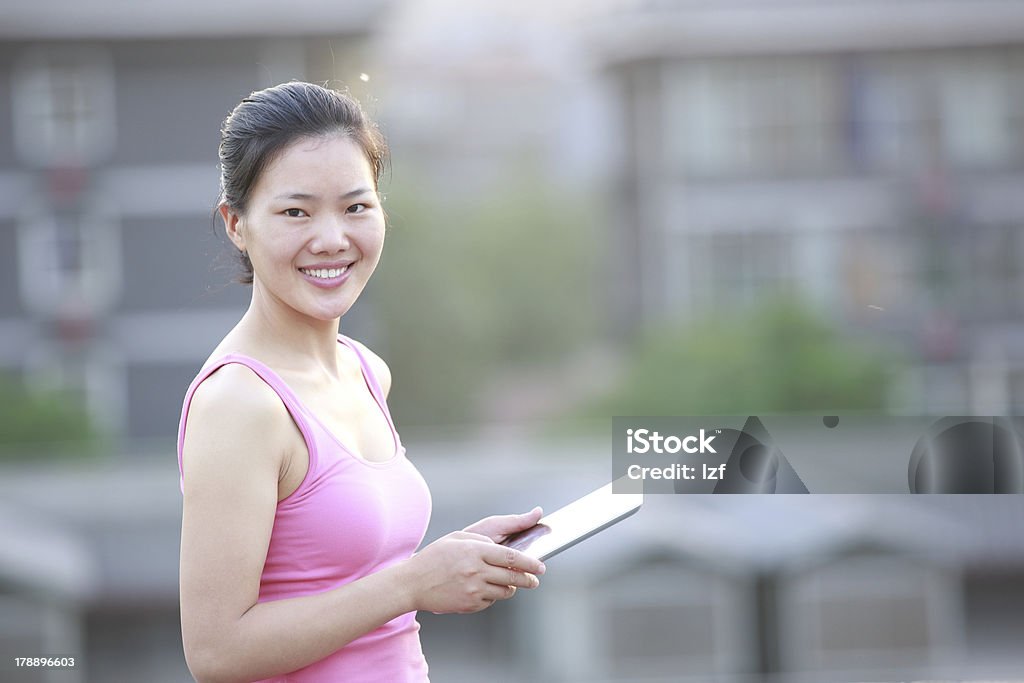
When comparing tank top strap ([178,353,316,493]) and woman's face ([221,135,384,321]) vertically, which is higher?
woman's face ([221,135,384,321])

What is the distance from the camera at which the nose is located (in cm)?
72

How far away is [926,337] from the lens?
1127 cm

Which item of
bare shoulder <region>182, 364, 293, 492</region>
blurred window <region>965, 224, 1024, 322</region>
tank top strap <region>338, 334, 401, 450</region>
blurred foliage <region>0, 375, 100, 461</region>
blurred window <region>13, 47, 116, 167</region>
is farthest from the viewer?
blurred window <region>965, 224, 1024, 322</region>

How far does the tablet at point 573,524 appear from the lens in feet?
2.38

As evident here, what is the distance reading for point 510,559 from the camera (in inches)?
26.7

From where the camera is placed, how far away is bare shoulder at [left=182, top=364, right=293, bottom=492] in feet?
2.16

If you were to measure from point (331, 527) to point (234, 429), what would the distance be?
74 mm

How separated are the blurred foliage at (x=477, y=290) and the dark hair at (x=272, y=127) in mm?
13828

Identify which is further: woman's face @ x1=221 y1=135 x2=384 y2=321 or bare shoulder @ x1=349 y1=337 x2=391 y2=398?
bare shoulder @ x1=349 y1=337 x2=391 y2=398

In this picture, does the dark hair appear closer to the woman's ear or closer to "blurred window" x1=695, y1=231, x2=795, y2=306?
the woman's ear

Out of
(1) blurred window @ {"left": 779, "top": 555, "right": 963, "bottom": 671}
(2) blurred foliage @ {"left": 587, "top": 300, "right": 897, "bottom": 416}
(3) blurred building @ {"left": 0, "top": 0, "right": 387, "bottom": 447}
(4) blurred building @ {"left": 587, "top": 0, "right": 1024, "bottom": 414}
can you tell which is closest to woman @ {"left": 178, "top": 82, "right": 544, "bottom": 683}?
(1) blurred window @ {"left": 779, "top": 555, "right": 963, "bottom": 671}

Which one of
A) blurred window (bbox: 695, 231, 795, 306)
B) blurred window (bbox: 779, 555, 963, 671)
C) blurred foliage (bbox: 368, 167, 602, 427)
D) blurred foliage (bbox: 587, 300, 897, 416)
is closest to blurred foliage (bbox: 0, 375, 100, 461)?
blurred foliage (bbox: 587, 300, 897, 416)

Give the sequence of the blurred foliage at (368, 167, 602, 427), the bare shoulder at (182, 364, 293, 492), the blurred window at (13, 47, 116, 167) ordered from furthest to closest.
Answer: the blurred foliage at (368, 167, 602, 427) → the blurred window at (13, 47, 116, 167) → the bare shoulder at (182, 364, 293, 492)

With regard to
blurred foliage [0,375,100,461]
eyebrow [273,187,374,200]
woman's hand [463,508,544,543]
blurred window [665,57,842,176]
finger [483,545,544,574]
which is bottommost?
blurred foliage [0,375,100,461]
